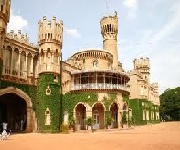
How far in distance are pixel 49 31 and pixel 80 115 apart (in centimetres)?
1359

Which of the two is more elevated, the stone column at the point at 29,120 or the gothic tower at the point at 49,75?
the gothic tower at the point at 49,75

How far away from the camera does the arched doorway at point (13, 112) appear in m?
35.5

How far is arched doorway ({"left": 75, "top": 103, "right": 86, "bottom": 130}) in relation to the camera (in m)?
36.4

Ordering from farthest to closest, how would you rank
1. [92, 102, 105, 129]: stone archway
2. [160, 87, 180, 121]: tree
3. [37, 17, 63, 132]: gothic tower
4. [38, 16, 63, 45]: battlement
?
1. [160, 87, 180, 121]: tree
2. [92, 102, 105, 129]: stone archway
3. [38, 16, 63, 45]: battlement
4. [37, 17, 63, 132]: gothic tower

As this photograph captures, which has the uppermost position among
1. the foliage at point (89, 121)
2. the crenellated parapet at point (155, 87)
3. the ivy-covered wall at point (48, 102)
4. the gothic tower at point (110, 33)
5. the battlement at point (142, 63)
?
the gothic tower at point (110, 33)

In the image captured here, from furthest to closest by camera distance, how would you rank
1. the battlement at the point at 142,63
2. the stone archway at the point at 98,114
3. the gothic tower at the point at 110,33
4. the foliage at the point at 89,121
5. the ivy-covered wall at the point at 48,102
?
the battlement at the point at 142,63 → the gothic tower at the point at 110,33 → the stone archway at the point at 98,114 → the foliage at the point at 89,121 → the ivy-covered wall at the point at 48,102

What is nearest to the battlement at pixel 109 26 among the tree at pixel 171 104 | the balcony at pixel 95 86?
the balcony at pixel 95 86

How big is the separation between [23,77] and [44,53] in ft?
15.4

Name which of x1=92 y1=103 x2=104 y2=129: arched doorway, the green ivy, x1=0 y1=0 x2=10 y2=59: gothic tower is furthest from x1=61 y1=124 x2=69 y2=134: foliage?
x1=0 y1=0 x2=10 y2=59: gothic tower

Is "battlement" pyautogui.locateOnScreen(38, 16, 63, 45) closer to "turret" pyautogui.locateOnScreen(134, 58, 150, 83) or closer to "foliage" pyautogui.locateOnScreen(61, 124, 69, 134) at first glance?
"foliage" pyautogui.locateOnScreen(61, 124, 69, 134)

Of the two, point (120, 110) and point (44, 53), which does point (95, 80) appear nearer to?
point (120, 110)

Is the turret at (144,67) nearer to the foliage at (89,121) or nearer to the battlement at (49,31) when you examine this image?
the battlement at (49,31)

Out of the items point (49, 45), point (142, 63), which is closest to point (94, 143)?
point (49, 45)

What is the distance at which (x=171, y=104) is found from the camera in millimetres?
78625
